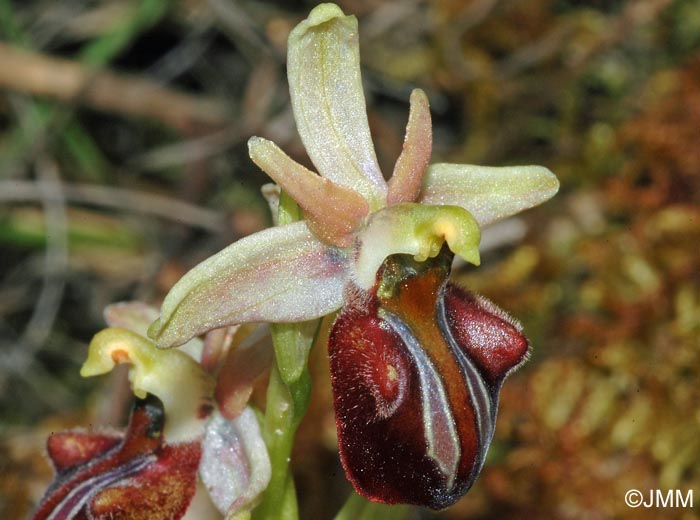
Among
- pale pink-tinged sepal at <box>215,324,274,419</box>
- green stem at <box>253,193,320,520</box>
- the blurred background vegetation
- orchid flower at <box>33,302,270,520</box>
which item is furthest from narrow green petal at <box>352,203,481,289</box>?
the blurred background vegetation

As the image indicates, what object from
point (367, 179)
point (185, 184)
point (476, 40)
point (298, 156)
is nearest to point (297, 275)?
point (367, 179)

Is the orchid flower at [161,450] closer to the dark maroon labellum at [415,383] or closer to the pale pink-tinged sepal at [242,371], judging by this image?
the pale pink-tinged sepal at [242,371]

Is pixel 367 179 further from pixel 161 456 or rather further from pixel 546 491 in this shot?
pixel 546 491

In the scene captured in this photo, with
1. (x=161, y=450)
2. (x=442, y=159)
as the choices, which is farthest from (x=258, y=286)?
(x=442, y=159)

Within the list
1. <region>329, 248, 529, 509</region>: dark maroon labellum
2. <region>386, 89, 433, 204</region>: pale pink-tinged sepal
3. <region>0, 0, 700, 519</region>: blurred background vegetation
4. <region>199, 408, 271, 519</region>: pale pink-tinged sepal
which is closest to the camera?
<region>329, 248, 529, 509</region>: dark maroon labellum

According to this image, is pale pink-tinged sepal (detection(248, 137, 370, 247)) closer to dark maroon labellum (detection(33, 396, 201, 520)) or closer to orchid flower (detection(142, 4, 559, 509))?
orchid flower (detection(142, 4, 559, 509))

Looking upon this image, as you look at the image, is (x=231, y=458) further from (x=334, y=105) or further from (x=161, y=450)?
(x=334, y=105)

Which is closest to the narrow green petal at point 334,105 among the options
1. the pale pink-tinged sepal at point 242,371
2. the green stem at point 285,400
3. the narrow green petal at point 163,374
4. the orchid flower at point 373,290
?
the orchid flower at point 373,290
